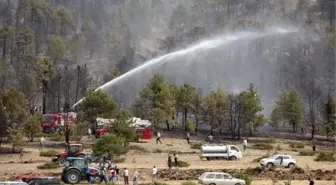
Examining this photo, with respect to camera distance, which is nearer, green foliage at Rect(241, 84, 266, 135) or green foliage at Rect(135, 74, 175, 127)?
green foliage at Rect(135, 74, 175, 127)

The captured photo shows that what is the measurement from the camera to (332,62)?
15912cm

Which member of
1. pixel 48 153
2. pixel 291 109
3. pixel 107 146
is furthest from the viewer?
pixel 291 109

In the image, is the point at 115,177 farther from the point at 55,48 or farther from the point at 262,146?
the point at 55,48

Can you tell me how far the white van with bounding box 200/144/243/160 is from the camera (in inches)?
2136

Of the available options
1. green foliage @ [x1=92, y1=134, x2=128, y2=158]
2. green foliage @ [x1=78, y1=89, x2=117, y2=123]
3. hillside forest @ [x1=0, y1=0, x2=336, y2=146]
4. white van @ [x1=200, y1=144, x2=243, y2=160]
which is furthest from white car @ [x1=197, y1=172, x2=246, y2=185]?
green foliage @ [x1=78, y1=89, x2=117, y2=123]

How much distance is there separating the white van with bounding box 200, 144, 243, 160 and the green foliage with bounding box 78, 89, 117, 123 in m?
18.6

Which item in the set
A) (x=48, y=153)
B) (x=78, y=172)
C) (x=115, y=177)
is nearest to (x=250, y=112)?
(x=48, y=153)

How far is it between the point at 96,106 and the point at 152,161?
64.2 ft

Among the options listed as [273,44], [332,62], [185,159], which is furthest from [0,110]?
[273,44]

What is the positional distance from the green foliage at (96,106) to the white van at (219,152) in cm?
1862

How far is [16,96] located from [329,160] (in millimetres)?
36583

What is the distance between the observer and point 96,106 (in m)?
69.1

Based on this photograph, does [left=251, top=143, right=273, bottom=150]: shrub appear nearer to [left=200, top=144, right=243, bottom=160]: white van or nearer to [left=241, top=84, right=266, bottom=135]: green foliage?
[left=241, top=84, right=266, bottom=135]: green foliage

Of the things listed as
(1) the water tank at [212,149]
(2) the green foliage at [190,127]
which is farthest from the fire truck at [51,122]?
(1) the water tank at [212,149]
